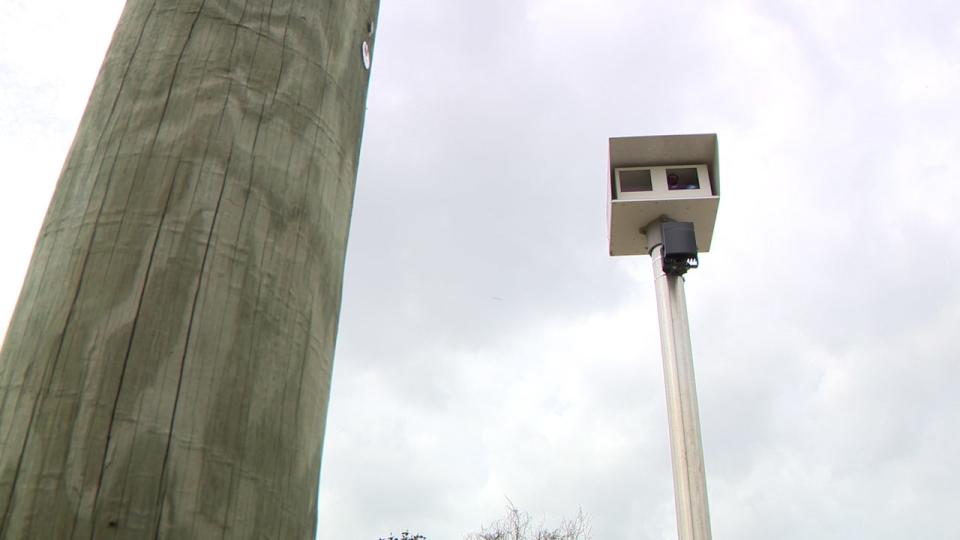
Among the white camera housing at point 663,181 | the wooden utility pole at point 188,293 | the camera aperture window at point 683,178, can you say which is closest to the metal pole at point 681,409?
the white camera housing at point 663,181

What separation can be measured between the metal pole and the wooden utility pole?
6049 millimetres

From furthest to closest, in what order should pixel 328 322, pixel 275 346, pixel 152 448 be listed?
pixel 328 322, pixel 275 346, pixel 152 448

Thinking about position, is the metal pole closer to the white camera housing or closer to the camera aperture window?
the white camera housing

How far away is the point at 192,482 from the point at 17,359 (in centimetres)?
22

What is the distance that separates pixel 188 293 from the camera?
2.77 ft

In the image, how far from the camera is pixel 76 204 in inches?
36.3

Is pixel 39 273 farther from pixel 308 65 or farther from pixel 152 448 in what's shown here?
pixel 308 65

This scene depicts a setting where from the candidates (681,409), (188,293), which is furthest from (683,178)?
(188,293)

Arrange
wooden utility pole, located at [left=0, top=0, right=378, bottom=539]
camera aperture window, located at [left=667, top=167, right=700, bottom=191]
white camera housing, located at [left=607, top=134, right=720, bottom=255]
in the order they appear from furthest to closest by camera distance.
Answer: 1. camera aperture window, located at [left=667, top=167, right=700, bottom=191]
2. white camera housing, located at [left=607, top=134, right=720, bottom=255]
3. wooden utility pole, located at [left=0, top=0, right=378, bottom=539]

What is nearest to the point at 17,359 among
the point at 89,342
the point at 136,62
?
the point at 89,342

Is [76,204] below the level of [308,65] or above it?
below

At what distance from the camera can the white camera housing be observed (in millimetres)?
7812

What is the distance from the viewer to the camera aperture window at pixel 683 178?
7977 millimetres

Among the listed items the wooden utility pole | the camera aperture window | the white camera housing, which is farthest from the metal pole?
the wooden utility pole
